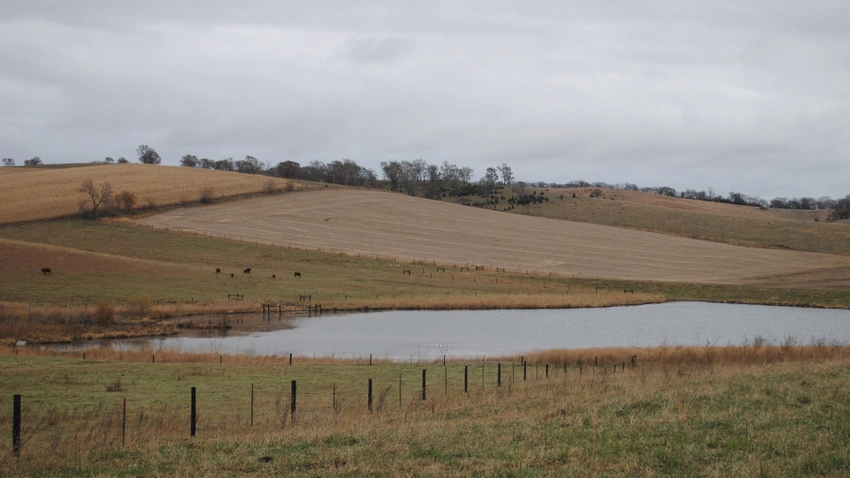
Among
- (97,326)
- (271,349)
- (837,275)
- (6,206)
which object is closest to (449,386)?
(271,349)

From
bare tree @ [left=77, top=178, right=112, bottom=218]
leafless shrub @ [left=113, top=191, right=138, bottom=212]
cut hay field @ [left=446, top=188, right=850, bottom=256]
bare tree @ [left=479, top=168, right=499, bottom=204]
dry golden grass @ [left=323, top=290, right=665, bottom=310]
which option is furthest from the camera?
bare tree @ [left=479, top=168, right=499, bottom=204]

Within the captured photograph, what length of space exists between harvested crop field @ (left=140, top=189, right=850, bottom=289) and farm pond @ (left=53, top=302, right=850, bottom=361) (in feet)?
55.5

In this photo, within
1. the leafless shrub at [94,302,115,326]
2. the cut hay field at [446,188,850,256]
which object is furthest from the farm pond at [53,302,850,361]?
the cut hay field at [446,188,850,256]

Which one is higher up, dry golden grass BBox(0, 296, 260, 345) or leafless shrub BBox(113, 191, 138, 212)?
leafless shrub BBox(113, 191, 138, 212)

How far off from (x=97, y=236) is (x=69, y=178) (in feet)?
133

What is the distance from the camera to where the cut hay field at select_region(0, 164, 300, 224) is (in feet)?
287

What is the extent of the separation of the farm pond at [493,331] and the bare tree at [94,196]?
4604cm

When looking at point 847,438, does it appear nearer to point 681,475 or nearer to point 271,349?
point 681,475

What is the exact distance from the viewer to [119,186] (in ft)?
338

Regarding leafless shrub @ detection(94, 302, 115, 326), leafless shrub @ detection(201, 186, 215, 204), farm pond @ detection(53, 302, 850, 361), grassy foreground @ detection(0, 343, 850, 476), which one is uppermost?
leafless shrub @ detection(201, 186, 215, 204)

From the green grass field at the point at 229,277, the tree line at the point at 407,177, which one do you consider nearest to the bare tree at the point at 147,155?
the tree line at the point at 407,177

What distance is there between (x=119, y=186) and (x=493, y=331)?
248 feet

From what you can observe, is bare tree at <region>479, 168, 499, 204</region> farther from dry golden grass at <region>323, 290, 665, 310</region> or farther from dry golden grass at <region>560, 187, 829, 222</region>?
dry golden grass at <region>323, 290, 665, 310</region>

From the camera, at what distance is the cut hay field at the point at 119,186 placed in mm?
87375
